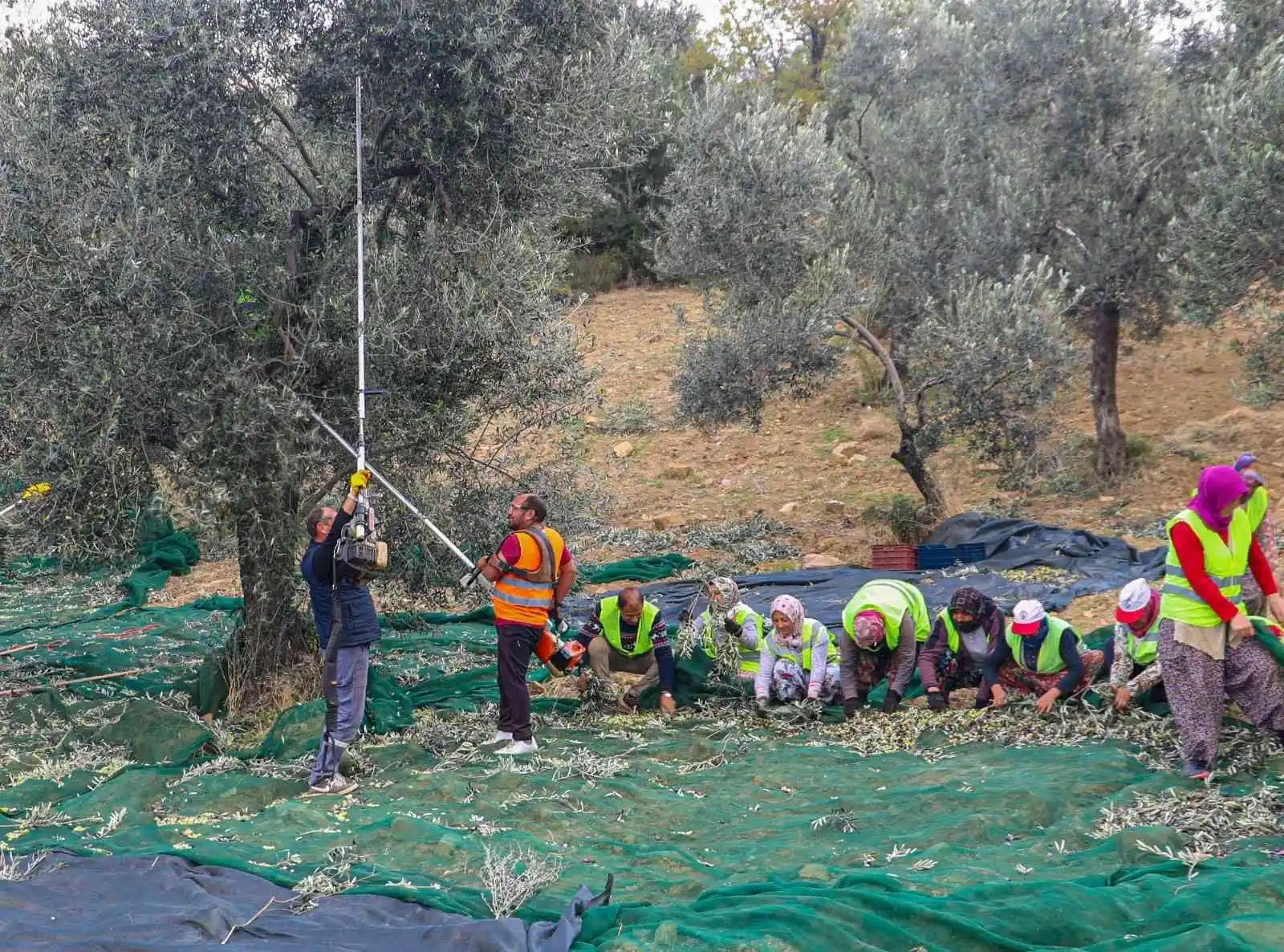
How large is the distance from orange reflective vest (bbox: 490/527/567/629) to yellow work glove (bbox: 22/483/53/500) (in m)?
3.07

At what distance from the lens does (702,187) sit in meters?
15.6

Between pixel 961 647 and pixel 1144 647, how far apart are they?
54.8 inches

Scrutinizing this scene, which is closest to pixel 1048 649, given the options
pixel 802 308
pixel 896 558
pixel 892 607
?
pixel 892 607

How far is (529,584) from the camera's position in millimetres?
8297

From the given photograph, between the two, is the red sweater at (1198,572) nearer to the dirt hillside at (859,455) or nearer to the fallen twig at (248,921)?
the fallen twig at (248,921)

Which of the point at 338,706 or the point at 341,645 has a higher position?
the point at 341,645

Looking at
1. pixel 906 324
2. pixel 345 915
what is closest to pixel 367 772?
pixel 345 915

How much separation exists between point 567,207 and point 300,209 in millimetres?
2219

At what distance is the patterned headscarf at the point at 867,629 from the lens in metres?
8.91

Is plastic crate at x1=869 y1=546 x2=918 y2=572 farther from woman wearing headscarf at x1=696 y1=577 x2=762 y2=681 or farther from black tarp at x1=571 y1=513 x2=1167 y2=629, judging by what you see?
woman wearing headscarf at x1=696 y1=577 x2=762 y2=681

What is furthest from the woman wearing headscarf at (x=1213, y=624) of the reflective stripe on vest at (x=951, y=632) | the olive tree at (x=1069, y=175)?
the olive tree at (x=1069, y=175)

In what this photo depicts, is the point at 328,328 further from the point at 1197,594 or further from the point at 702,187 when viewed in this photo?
the point at 702,187

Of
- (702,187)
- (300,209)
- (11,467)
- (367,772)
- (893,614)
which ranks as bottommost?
(367,772)

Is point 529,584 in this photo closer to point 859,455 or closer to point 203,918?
point 203,918
